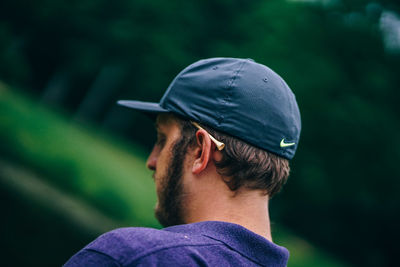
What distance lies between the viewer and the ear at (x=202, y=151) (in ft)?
5.05

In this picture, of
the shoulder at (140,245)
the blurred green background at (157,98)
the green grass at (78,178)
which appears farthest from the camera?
the green grass at (78,178)

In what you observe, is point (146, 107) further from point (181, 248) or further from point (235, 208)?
point (181, 248)

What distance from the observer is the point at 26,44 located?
65.6 ft

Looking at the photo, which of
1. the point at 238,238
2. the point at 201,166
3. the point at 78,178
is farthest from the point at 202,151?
the point at 78,178

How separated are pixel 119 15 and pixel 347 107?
35.1 ft

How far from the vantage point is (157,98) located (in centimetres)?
1792

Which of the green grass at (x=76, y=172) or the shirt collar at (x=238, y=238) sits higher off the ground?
the shirt collar at (x=238, y=238)

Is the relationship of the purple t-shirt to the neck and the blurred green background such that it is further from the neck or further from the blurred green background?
the blurred green background

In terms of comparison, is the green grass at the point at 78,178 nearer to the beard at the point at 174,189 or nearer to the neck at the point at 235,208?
the beard at the point at 174,189

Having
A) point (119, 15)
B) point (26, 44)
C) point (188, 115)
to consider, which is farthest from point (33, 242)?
point (26, 44)

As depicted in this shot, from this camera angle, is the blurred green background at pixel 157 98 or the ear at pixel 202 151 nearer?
the ear at pixel 202 151

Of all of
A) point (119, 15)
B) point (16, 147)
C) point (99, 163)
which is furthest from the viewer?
point (119, 15)

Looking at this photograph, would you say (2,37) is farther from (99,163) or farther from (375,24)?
(375,24)

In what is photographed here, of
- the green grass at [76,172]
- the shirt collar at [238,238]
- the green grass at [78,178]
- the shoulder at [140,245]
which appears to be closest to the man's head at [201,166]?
the shirt collar at [238,238]
